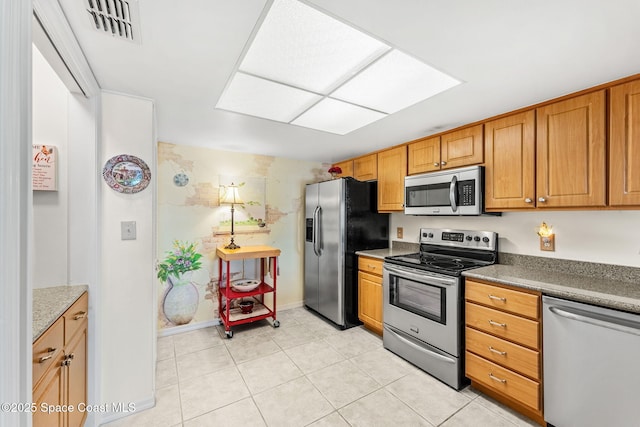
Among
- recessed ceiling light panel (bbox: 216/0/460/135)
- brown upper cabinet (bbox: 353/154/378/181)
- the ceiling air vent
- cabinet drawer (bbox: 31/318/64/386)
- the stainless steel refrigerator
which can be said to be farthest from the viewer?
brown upper cabinet (bbox: 353/154/378/181)

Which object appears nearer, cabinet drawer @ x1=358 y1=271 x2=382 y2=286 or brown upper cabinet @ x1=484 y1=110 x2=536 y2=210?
brown upper cabinet @ x1=484 y1=110 x2=536 y2=210

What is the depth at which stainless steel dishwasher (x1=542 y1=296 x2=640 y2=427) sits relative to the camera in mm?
1374

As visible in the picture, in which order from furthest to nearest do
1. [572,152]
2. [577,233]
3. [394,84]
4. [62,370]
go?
[577,233]
[572,152]
[394,84]
[62,370]

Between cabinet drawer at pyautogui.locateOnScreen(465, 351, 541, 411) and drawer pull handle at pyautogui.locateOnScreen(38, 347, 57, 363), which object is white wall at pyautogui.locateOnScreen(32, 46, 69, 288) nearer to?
drawer pull handle at pyautogui.locateOnScreen(38, 347, 57, 363)

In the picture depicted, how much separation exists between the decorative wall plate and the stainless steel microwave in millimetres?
2331

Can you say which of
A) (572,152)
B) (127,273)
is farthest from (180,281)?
(572,152)

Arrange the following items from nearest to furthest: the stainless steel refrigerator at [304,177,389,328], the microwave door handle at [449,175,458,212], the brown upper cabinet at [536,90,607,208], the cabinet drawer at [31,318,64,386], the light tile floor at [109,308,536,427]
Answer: the cabinet drawer at [31,318,64,386] → the brown upper cabinet at [536,90,607,208] → the light tile floor at [109,308,536,427] → the microwave door handle at [449,175,458,212] → the stainless steel refrigerator at [304,177,389,328]

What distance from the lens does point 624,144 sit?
1.57 meters

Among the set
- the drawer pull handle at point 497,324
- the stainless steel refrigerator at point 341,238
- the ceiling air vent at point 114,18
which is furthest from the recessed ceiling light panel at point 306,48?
the drawer pull handle at point 497,324

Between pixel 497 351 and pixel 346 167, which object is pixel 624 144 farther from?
pixel 346 167

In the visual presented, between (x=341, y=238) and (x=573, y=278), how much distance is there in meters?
1.99

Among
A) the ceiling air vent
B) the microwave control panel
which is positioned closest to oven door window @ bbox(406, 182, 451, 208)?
the microwave control panel

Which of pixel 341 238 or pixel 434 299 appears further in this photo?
pixel 341 238

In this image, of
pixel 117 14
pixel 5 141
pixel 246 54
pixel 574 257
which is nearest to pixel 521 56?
pixel 246 54
